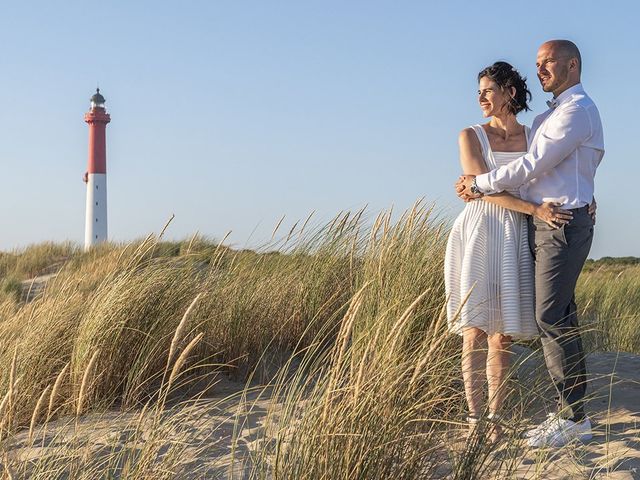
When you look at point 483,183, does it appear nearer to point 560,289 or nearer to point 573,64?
point 560,289

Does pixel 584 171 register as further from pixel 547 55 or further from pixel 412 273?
pixel 412 273

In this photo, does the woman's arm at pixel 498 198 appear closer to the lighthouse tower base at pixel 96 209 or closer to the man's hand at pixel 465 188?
the man's hand at pixel 465 188

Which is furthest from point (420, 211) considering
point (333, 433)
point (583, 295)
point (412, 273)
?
point (583, 295)

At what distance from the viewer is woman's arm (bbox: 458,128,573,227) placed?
330 centimetres

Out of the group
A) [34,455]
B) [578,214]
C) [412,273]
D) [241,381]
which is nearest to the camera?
[578,214]

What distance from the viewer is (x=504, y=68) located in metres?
3.50

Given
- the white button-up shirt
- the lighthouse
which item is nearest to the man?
the white button-up shirt

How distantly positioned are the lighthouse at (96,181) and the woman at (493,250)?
24520 mm

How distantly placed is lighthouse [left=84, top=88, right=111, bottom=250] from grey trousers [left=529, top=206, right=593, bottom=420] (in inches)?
974

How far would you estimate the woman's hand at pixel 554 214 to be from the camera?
3293mm

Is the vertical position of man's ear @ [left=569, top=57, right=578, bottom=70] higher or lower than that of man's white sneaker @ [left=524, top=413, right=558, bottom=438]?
higher

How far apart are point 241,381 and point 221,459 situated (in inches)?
57.1

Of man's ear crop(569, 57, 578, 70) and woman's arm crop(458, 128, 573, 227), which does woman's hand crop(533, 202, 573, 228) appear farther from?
man's ear crop(569, 57, 578, 70)

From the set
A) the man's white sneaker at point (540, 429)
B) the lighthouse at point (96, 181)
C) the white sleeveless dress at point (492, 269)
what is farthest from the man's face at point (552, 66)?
the lighthouse at point (96, 181)
